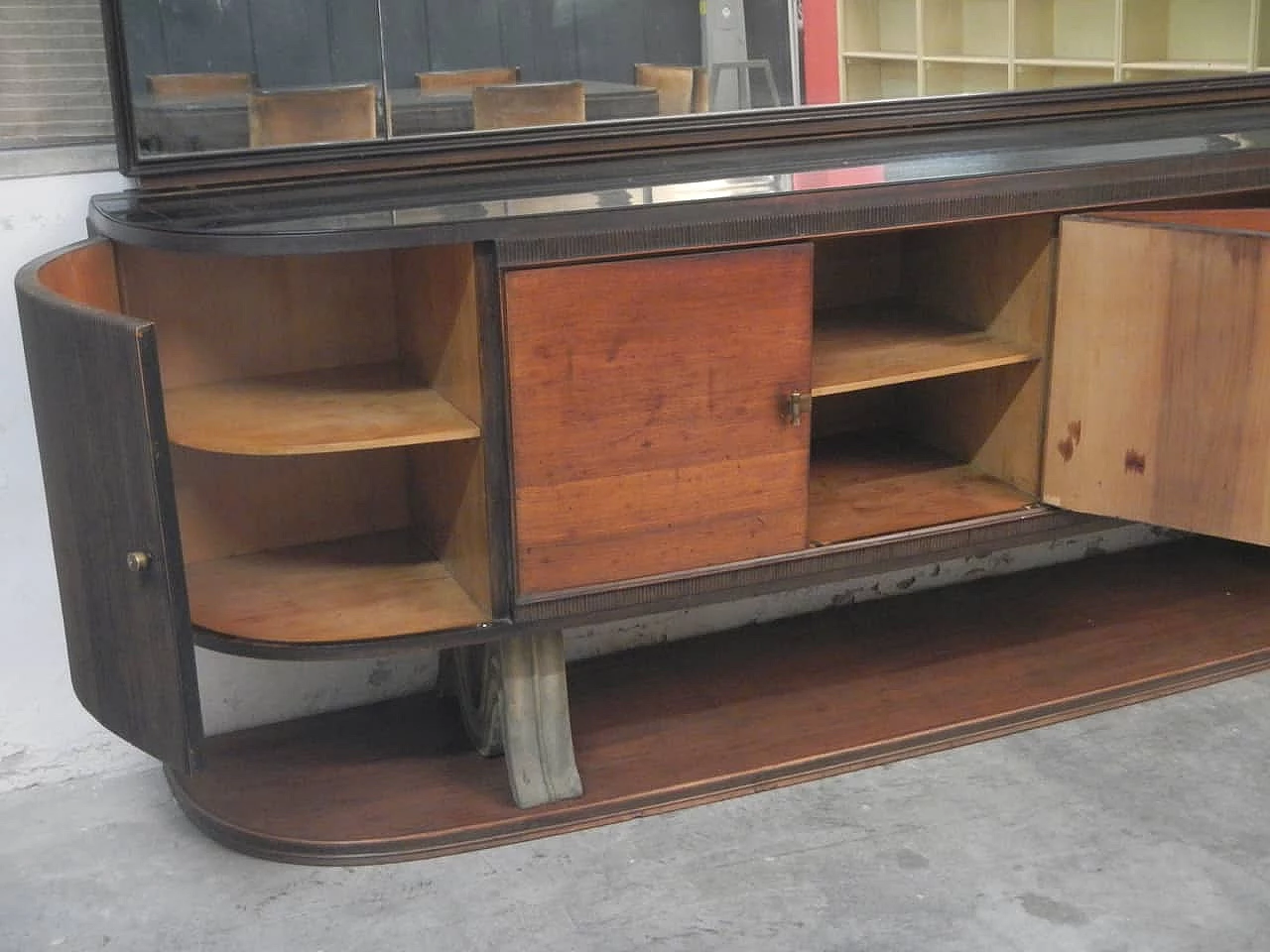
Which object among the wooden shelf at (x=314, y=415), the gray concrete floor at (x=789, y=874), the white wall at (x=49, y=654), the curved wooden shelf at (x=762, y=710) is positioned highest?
the wooden shelf at (x=314, y=415)

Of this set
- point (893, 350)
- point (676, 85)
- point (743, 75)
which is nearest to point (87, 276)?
point (676, 85)

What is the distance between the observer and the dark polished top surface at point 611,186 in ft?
5.57

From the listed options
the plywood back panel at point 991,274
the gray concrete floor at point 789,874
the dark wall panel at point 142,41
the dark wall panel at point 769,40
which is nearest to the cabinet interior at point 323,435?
the dark wall panel at point 142,41

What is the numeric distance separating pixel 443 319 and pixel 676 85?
22.1 inches

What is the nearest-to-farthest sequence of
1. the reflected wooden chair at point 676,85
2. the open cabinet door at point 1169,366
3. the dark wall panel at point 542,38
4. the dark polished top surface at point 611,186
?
1. the dark polished top surface at point 611,186
2. the open cabinet door at point 1169,366
3. the dark wall panel at point 542,38
4. the reflected wooden chair at point 676,85

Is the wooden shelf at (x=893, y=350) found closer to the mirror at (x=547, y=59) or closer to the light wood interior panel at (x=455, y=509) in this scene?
the mirror at (x=547, y=59)

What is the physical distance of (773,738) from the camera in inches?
86.0

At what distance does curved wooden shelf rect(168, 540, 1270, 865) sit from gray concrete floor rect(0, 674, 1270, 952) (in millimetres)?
39

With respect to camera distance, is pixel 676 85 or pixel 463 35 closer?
pixel 463 35

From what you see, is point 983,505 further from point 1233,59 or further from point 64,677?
point 64,677

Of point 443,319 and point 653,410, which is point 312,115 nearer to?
point 443,319

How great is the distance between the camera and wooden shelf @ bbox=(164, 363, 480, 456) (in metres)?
1.80

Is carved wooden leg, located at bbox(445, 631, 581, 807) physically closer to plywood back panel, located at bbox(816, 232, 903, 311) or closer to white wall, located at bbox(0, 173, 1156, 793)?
white wall, located at bbox(0, 173, 1156, 793)

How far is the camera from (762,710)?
2277mm
